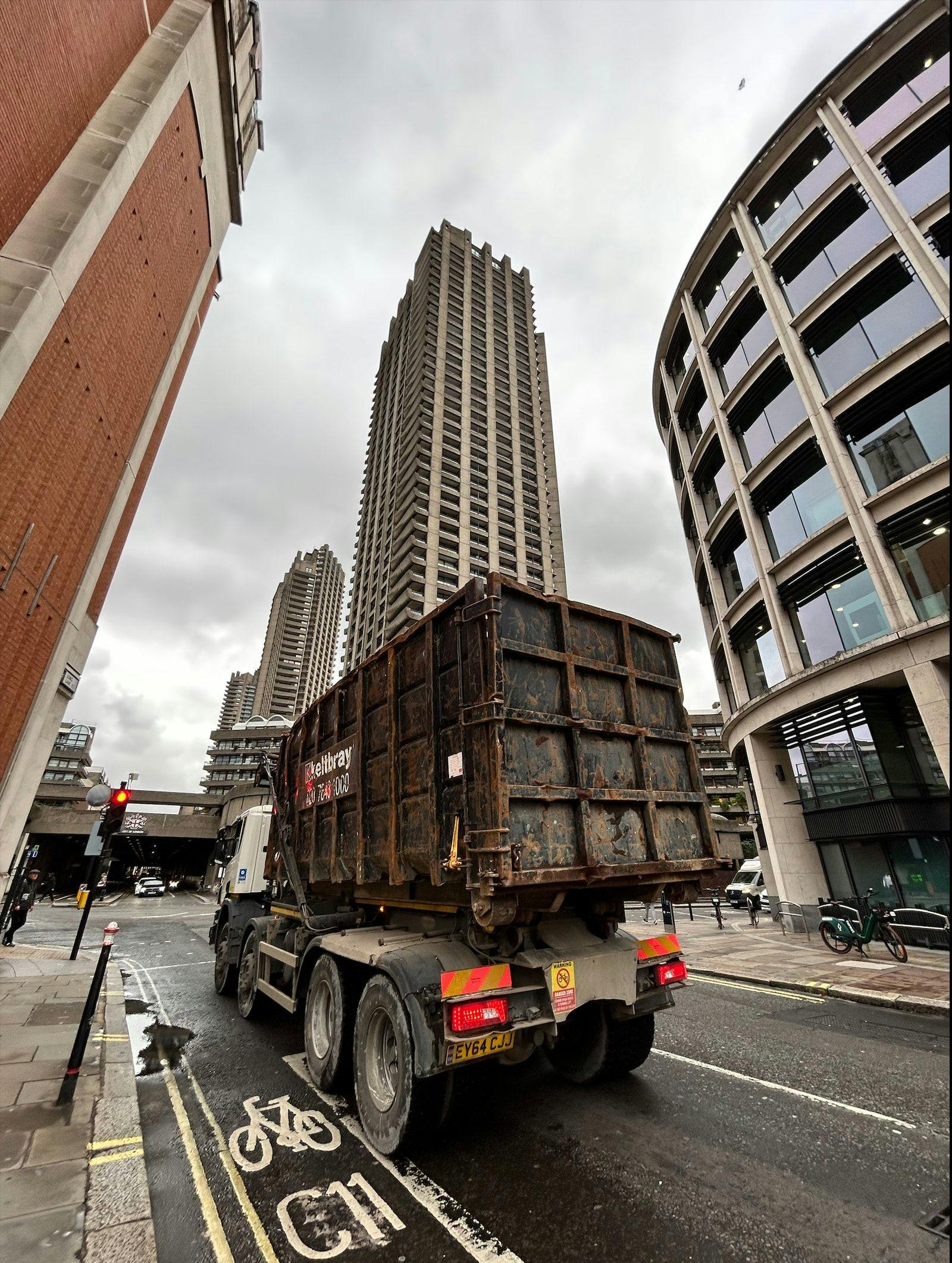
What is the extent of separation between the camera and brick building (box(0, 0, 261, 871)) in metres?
8.73

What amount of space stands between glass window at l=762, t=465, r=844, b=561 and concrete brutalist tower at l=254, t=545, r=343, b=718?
137m

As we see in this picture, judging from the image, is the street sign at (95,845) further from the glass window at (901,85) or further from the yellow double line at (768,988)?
the glass window at (901,85)

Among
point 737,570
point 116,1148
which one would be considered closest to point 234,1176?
point 116,1148

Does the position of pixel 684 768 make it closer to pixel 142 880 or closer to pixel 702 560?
pixel 702 560

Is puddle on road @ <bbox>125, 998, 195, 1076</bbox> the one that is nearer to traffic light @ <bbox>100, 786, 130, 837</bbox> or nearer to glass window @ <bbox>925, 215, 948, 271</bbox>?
traffic light @ <bbox>100, 786, 130, 837</bbox>

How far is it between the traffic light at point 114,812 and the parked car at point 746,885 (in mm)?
28940

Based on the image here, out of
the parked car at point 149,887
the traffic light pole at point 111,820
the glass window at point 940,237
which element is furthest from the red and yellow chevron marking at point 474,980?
the parked car at point 149,887

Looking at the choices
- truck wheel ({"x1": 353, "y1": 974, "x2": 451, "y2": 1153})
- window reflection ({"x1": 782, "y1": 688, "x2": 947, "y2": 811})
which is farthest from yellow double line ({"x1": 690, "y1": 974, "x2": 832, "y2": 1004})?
window reflection ({"x1": 782, "y1": 688, "x2": 947, "y2": 811})

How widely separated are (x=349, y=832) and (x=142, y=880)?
5328 centimetres

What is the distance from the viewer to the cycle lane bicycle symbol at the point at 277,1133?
396 centimetres

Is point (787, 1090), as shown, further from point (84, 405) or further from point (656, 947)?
point (84, 405)

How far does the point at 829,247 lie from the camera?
1867 cm

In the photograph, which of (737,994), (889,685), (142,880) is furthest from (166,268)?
(142,880)

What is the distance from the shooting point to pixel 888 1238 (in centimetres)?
A: 290
